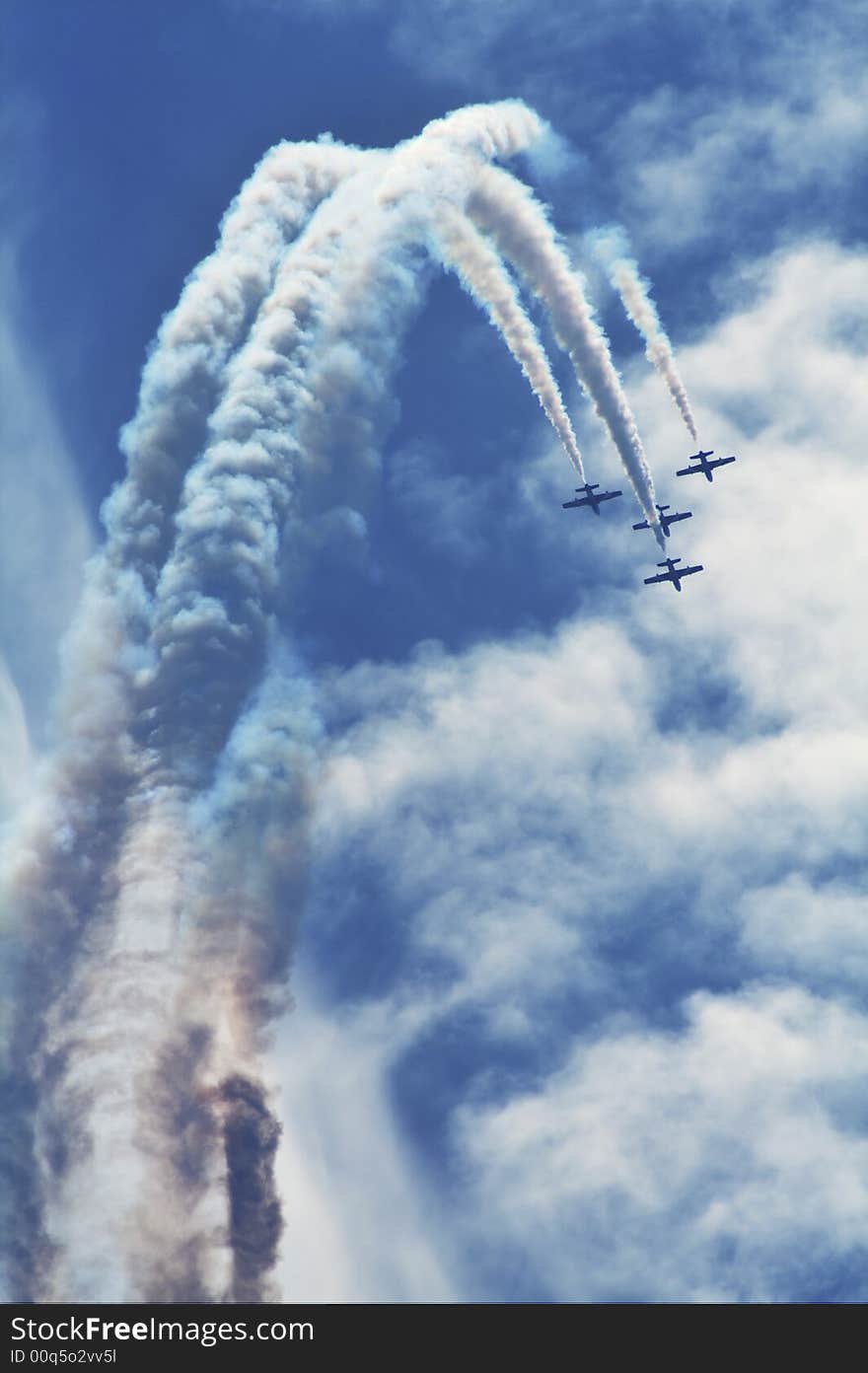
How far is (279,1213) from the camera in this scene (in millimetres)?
93750

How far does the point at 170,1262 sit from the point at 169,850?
62.7ft

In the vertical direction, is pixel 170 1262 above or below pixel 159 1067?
below

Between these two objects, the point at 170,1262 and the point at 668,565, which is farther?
the point at 668,565
